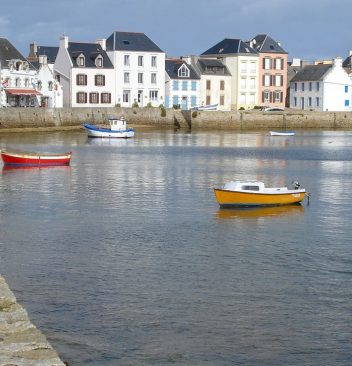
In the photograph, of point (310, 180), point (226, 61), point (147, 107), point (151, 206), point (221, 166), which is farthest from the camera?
point (226, 61)

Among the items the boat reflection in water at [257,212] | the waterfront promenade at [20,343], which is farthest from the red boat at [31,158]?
the waterfront promenade at [20,343]

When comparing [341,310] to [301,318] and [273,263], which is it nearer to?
[301,318]

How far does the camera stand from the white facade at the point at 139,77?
96.2m

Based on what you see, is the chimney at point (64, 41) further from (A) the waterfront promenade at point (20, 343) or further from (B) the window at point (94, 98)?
(A) the waterfront promenade at point (20, 343)

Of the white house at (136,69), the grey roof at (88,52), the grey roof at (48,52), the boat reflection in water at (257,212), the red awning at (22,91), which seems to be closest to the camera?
the boat reflection in water at (257,212)

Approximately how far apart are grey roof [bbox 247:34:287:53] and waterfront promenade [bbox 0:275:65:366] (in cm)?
9603

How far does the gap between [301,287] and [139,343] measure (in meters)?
5.57

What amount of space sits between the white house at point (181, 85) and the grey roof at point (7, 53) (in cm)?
1956

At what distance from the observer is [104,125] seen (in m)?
88.4

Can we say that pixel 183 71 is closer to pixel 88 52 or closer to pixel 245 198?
pixel 88 52

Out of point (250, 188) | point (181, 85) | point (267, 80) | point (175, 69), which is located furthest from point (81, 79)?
point (250, 188)

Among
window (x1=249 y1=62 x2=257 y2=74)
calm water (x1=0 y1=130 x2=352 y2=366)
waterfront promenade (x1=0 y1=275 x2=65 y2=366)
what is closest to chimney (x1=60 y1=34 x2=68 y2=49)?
window (x1=249 y1=62 x2=257 y2=74)

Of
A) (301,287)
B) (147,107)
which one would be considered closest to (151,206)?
(301,287)

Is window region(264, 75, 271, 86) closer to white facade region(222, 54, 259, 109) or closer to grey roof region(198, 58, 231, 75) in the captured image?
white facade region(222, 54, 259, 109)
